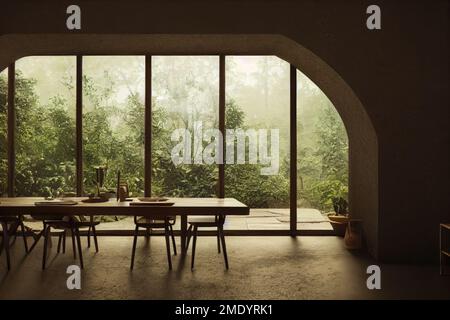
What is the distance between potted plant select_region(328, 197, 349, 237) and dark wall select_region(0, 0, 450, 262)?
4.51ft

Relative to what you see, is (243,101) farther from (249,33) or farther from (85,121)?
(85,121)

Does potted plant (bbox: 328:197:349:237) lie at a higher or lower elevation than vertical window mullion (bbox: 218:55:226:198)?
lower

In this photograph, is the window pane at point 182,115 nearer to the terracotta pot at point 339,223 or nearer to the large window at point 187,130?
the large window at point 187,130

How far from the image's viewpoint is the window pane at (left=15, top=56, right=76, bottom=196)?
6.70m

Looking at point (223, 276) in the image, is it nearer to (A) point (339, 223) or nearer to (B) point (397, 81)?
(A) point (339, 223)

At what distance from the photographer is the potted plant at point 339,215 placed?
656cm

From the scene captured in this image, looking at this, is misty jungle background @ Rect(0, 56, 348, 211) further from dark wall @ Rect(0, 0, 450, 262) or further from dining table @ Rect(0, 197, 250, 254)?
dining table @ Rect(0, 197, 250, 254)

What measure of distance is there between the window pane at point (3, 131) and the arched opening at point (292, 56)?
20.7 inches

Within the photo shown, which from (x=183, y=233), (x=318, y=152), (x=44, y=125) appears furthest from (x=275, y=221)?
(x=44, y=125)

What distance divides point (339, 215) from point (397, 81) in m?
2.17

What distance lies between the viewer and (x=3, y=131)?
676cm

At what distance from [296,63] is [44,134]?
3.52 m

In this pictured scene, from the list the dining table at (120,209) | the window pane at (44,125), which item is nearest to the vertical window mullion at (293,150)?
the dining table at (120,209)

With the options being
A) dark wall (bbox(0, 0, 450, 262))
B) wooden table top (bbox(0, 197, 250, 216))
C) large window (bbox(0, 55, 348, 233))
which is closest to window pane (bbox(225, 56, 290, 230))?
large window (bbox(0, 55, 348, 233))
